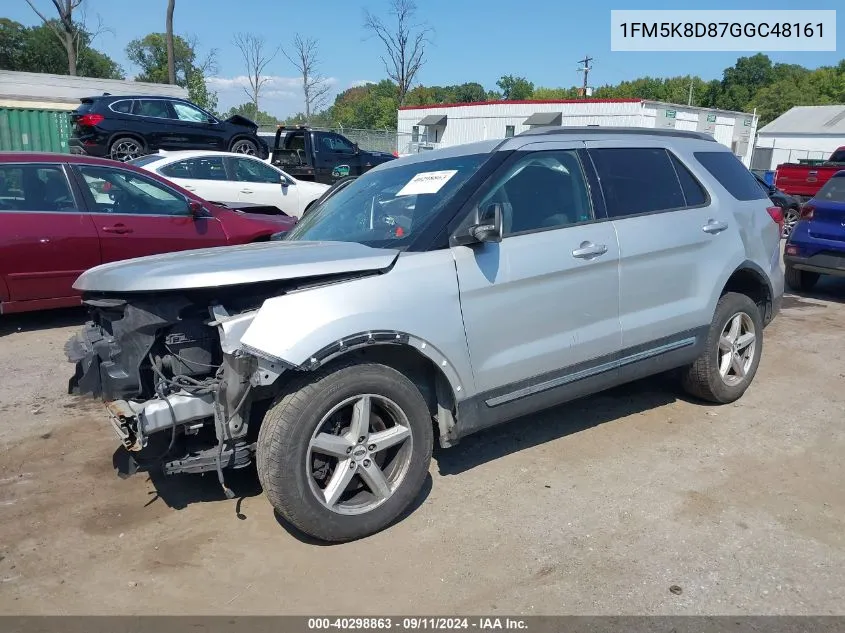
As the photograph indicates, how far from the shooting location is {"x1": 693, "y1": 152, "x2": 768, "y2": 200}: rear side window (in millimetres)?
4930

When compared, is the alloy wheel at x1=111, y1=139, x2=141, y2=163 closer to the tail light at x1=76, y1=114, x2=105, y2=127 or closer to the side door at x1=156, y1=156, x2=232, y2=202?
the tail light at x1=76, y1=114, x2=105, y2=127

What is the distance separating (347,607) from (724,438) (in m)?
2.86

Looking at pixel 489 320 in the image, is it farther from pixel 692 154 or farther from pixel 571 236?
pixel 692 154

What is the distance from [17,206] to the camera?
628 cm

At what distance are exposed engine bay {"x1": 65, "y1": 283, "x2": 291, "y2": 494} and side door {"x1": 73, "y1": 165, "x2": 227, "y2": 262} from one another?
3.56 m

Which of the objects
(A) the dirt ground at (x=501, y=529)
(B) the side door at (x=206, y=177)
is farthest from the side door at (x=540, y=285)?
(B) the side door at (x=206, y=177)

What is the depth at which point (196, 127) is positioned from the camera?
1546cm

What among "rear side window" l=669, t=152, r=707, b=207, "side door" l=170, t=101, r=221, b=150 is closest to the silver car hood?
"rear side window" l=669, t=152, r=707, b=207

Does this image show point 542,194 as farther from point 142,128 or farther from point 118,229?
point 142,128

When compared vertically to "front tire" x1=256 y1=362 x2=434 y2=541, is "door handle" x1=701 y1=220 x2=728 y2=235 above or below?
above

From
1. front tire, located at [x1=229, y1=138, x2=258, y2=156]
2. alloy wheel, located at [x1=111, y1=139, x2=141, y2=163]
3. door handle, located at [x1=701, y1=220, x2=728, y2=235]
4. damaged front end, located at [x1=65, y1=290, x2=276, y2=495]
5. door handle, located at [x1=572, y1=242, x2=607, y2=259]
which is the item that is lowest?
damaged front end, located at [x1=65, y1=290, x2=276, y2=495]

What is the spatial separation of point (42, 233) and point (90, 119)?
8.71m

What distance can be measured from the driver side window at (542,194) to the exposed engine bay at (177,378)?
1.33 m

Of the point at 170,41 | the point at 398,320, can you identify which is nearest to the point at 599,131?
the point at 398,320
